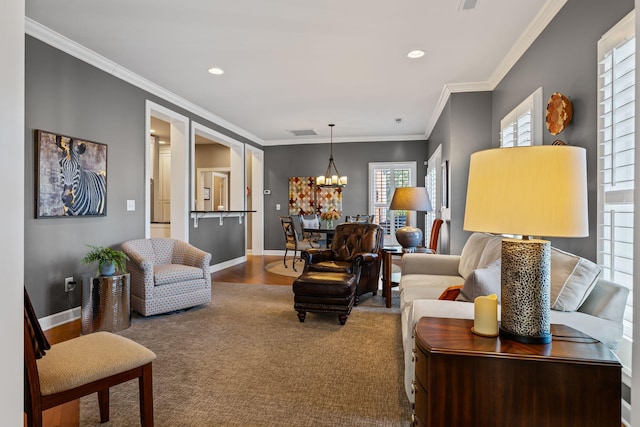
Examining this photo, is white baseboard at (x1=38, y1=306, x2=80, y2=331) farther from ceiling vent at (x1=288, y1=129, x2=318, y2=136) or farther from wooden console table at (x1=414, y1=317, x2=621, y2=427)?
ceiling vent at (x1=288, y1=129, x2=318, y2=136)

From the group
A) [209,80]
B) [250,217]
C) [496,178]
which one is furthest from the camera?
[250,217]

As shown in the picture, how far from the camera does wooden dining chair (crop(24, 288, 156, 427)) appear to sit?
52.3 inches

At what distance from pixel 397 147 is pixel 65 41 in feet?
19.9

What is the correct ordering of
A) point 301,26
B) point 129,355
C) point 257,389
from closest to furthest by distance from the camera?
point 129,355
point 257,389
point 301,26

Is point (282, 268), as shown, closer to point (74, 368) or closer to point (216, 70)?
point (216, 70)

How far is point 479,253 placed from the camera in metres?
2.98

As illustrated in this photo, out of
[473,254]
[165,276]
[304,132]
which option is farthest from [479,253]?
[304,132]

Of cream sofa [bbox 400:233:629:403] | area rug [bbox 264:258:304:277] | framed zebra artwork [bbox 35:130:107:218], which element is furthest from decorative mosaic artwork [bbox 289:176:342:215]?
cream sofa [bbox 400:233:629:403]

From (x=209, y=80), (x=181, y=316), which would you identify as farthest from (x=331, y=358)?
(x=209, y=80)

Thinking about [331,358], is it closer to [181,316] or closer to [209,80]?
[181,316]

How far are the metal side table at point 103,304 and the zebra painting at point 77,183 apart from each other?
2.50ft

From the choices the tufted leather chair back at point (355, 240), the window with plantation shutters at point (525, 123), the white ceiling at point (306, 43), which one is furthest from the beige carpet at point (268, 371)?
the white ceiling at point (306, 43)

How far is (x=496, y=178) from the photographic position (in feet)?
4.32

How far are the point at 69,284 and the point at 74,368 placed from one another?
7.88 ft
